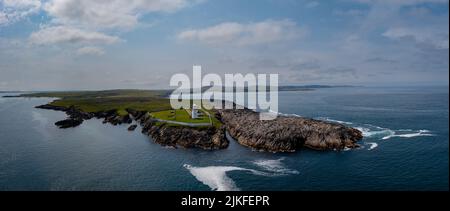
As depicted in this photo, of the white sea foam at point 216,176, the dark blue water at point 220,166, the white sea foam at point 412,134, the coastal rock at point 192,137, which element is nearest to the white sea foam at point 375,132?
the dark blue water at point 220,166

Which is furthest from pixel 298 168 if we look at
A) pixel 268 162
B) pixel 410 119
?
pixel 410 119

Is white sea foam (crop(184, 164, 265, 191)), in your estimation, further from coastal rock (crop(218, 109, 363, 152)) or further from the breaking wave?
coastal rock (crop(218, 109, 363, 152))

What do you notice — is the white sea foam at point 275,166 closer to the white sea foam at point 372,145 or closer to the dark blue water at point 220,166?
the dark blue water at point 220,166

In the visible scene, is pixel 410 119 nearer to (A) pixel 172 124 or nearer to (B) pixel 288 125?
(B) pixel 288 125

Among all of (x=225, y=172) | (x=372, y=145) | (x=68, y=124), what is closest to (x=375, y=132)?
(x=372, y=145)

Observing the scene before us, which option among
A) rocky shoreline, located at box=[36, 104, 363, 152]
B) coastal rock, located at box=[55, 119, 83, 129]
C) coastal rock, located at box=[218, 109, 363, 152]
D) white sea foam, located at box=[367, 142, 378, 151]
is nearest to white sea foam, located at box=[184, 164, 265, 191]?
rocky shoreline, located at box=[36, 104, 363, 152]
